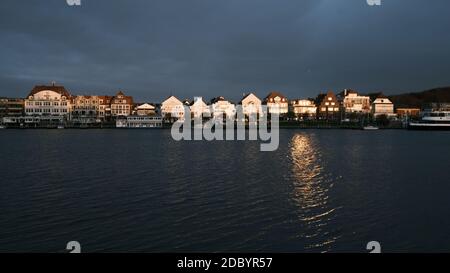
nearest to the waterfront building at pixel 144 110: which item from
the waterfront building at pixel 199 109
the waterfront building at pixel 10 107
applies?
the waterfront building at pixel 199 109

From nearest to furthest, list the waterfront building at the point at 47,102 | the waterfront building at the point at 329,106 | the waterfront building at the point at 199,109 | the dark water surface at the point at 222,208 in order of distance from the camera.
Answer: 1. the dark water surface at the point at 222,208
2. the waterfront building at the point at 47,102
3. the waterfront building at the point at 199,109
4. the waterfront building at the point at 329,106

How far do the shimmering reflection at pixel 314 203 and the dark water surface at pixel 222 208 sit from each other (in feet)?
0.16

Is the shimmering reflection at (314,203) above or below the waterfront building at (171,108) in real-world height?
below

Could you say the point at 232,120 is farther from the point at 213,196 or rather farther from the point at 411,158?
the point at 213,196

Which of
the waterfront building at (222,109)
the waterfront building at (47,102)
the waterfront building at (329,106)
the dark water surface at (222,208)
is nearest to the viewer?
the dark water surface at (222,208)

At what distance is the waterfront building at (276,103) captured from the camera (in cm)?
13375

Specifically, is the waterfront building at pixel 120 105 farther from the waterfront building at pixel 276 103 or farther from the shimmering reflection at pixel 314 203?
the shimmering reflection at pixel 314 203

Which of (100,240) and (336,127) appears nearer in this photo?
(100,240)

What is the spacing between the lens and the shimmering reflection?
14.9m

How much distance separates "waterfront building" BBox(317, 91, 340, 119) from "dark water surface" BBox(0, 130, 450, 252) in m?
103

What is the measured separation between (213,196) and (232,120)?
108909mm

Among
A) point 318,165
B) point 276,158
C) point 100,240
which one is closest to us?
point 100,240
